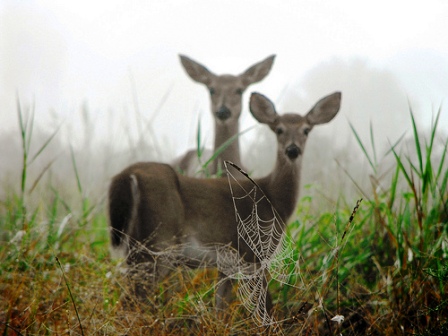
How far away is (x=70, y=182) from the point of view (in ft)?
25.5

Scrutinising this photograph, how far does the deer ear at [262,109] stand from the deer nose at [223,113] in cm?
106

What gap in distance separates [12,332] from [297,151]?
1685 mm

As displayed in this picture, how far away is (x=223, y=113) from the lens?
4.48 metres

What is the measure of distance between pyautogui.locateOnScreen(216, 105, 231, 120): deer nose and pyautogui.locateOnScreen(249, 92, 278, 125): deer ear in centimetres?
106

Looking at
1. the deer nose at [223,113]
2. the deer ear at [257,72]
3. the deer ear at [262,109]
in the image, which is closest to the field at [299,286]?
the deer ear at [262,109]

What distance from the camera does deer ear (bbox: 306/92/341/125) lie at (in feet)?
11.0

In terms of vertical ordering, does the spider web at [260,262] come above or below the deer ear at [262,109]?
below

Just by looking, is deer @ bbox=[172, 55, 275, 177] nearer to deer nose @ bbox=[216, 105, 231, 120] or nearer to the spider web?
deer nose @ bbox=[216, 105, 231, 120]

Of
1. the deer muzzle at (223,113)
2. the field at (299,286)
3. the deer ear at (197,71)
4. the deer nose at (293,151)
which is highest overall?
the deer ear at (197,71)

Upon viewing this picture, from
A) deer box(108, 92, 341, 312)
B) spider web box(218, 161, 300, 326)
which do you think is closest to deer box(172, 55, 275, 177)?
spider web box(218, 161, 300, 326)

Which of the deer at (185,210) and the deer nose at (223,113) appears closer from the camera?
the deer at (185,210)

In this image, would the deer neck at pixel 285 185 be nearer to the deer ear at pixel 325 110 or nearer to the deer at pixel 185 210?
the deer at pixel 185 210

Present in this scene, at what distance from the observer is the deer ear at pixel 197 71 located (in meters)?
4.64

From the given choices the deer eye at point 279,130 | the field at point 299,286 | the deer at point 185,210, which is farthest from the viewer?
the deer eye at point 279,130
